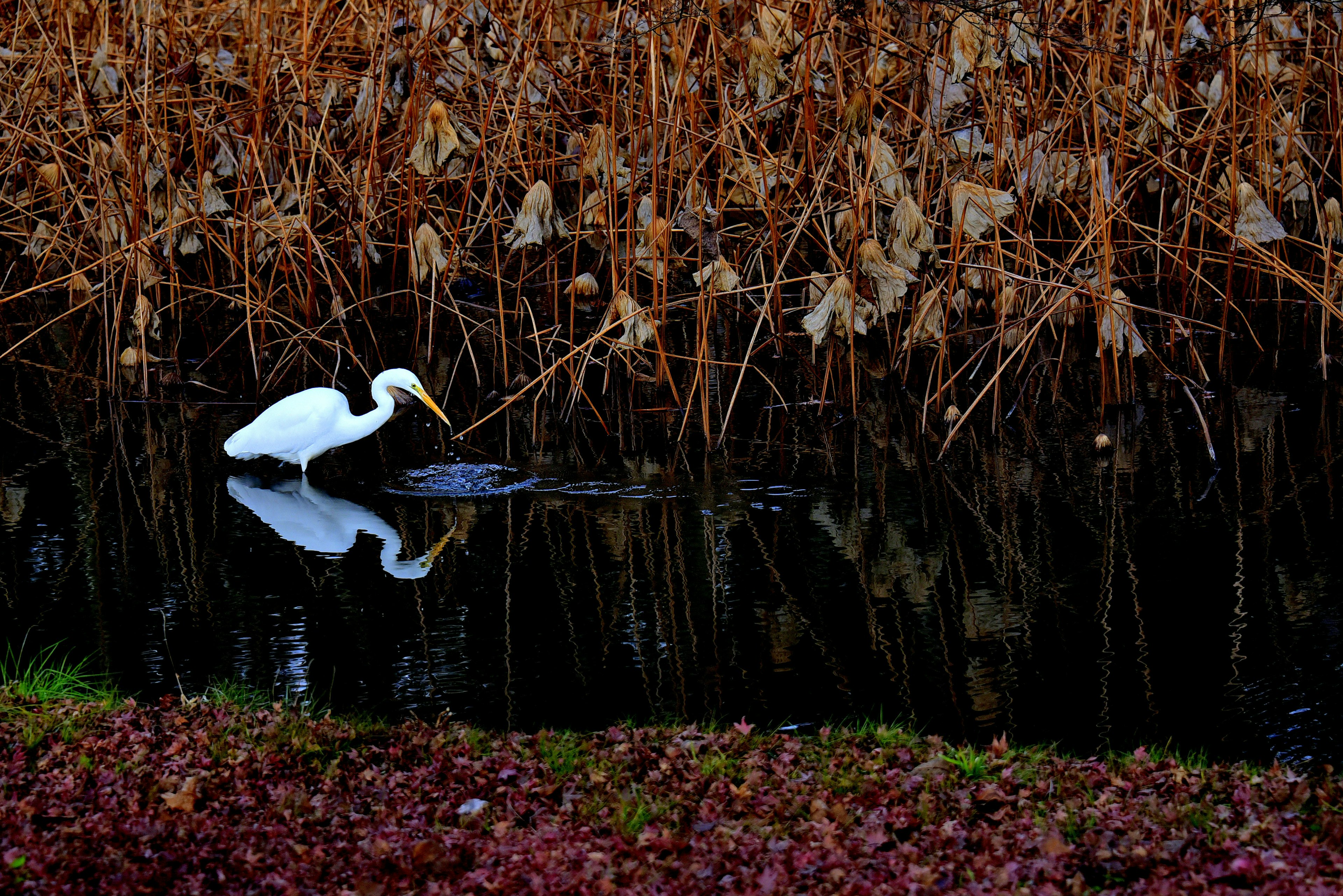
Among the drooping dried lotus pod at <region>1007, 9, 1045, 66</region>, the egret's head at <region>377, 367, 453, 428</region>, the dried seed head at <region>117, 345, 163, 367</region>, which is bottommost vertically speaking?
the egret's head at <region>377, 367, 453, 428</region>

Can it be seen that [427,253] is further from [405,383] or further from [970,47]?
[970,47]

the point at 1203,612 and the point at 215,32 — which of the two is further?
the point at 215,32

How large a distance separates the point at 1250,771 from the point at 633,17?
6102 mm

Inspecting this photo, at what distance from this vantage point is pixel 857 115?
24.2 feet

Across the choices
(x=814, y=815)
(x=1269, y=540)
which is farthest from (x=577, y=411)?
(x=814, y=815)

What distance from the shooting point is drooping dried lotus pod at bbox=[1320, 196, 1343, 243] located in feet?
27.6

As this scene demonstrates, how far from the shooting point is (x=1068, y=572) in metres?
6.30

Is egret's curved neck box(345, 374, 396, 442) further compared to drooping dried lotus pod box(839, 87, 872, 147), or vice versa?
egret's curved neck box(345, 374, 396, 442)

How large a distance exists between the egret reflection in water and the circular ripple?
0.38 meters

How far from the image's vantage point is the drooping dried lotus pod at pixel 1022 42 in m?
7.21

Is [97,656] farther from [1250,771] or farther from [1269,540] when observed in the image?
[1269,540]

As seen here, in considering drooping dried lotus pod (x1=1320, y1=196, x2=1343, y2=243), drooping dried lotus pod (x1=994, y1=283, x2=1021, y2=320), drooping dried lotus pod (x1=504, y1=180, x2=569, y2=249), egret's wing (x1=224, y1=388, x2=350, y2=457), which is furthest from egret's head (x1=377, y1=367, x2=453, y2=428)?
drooping dried lotus pod (x1=1320, y1=196, x2=1343, y2=243)

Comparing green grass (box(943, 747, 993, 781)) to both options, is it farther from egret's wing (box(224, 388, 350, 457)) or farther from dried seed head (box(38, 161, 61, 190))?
dried seed head (box(38, 161, 61, 190))

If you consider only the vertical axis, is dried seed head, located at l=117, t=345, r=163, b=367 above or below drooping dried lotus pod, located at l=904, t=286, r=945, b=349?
above
